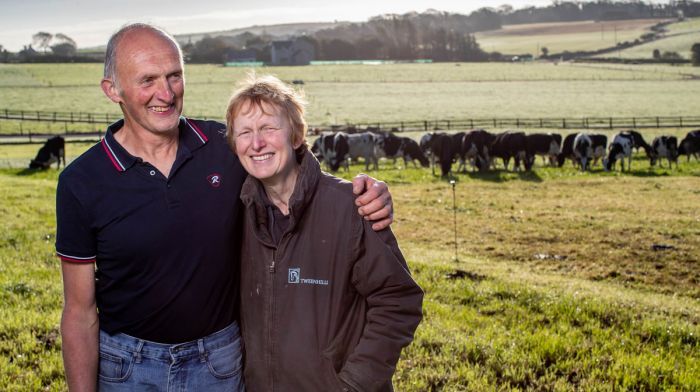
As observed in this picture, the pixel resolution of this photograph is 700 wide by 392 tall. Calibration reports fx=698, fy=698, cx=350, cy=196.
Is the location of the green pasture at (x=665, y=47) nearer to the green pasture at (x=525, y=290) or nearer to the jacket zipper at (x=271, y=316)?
the green pasture at (x=525, y=290)

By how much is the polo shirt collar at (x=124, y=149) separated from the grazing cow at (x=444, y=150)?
23.7 meters

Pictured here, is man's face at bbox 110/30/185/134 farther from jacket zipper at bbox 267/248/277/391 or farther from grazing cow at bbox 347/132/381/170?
grazing cow at bbox 347/132/381/170

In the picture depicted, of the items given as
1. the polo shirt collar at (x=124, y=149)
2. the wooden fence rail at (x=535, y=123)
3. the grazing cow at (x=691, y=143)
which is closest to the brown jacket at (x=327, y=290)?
the polo shirt collar at (x=124, y=149)

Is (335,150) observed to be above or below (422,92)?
below

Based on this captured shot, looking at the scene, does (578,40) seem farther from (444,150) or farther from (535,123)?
(444,150)

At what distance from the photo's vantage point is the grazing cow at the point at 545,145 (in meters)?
29.7

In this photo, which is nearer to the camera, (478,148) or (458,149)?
(478,148)

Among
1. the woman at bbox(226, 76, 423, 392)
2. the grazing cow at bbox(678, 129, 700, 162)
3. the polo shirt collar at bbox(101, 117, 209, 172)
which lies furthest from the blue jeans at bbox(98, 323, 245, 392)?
the grazing cow at bbox(678, 129, 700, 162)

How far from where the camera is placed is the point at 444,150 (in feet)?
92.2

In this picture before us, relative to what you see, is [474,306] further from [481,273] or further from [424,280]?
[481,273]

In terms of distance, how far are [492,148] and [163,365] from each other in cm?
2688

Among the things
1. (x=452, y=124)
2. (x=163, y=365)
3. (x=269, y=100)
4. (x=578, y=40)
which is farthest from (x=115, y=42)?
(x=578, y=40)

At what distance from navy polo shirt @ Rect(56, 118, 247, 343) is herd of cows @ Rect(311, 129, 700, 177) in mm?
23910

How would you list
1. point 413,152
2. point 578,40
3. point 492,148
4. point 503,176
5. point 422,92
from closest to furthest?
point 503,176 → point 492,148 → point 413,152 → point 422,92 → point 578,40
